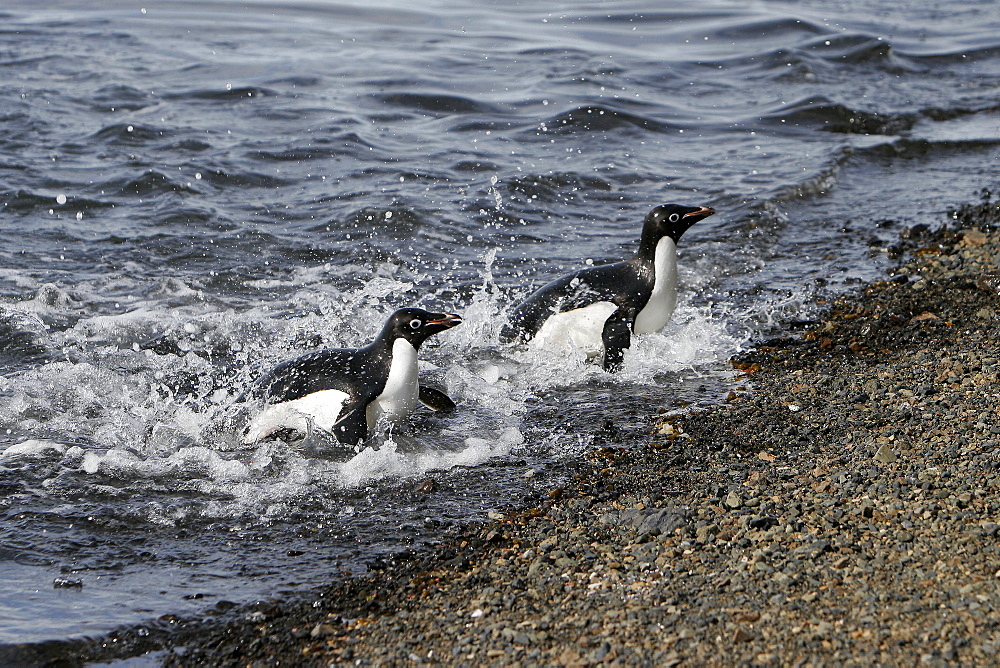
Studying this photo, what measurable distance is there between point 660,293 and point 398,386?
7.35ft

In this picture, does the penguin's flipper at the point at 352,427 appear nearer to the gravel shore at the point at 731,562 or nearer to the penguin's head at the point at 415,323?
the penguin's head at the point at 415,323

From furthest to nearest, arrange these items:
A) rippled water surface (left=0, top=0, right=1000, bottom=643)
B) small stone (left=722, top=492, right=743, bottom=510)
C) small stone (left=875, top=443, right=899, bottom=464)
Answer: rippled water surface (left=0, top=0, right=1000, bottom=643) < small stone (left=875, top=443, right=899, bottom=464) < small stone (left=722, top=492, right=743, bottom=510)

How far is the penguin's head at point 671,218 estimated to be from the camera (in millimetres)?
7750

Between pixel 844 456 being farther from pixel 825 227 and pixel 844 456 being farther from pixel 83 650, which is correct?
pixel 825 227

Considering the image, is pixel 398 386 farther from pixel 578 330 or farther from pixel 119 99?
pixel 119 99

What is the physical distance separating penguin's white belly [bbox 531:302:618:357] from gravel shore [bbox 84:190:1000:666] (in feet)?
4.34

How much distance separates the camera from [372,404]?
6441 mm

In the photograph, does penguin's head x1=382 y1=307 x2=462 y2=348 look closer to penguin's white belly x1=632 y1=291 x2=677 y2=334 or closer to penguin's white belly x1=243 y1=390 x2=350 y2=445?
penguin's white belly x1=243 y1=390 x2=350 y2=445

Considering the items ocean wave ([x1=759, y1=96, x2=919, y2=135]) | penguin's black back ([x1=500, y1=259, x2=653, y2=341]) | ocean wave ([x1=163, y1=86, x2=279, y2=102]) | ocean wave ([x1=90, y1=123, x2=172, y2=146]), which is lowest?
penguin's black back ([x1=500, y1=259, x2=653, y2=341])

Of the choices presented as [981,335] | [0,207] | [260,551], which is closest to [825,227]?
[981,335]

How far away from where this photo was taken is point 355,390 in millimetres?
6383

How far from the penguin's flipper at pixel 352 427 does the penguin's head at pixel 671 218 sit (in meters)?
2.58

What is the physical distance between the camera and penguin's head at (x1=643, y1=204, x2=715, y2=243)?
7.75m

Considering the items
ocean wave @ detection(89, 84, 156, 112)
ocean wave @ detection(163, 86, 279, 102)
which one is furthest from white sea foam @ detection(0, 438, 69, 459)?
ocean wave @ detection(163, 86, 279, 102)
